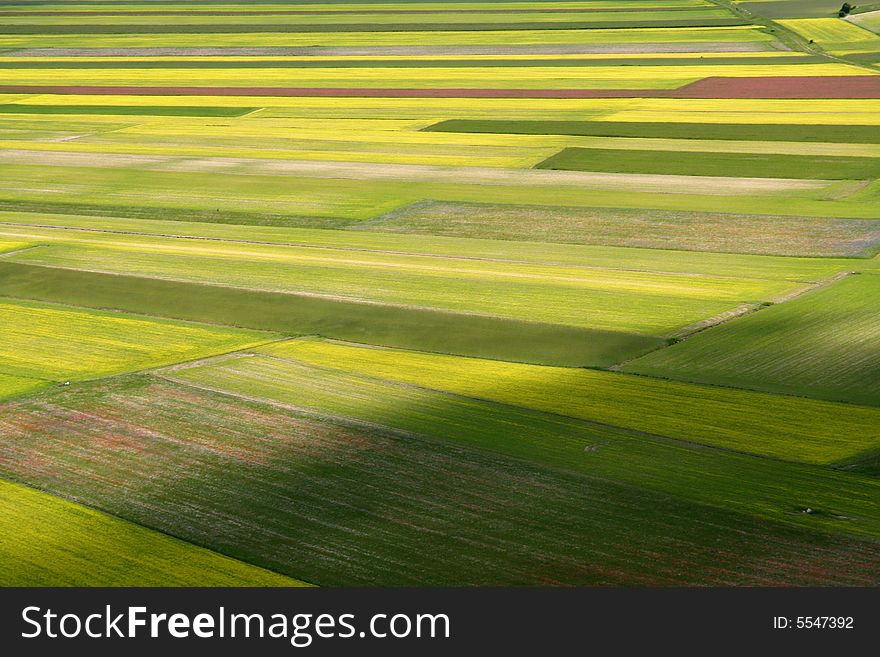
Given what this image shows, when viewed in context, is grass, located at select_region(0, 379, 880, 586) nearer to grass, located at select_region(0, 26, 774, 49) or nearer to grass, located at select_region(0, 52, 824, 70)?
grass, located at select_region(0, 52, 824, 70)

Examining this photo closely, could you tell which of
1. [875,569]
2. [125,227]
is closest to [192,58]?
[125,227]

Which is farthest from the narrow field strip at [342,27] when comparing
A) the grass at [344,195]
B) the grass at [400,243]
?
the grass at [400,243]

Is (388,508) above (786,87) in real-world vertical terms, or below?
above

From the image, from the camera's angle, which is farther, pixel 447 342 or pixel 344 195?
pixel 344 195

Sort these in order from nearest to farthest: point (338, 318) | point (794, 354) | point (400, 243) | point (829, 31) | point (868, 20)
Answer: point (794, 354), point (338, 318), point (400, 243), point (829, 31), point (868, 20)

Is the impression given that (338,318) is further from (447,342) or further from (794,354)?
(794,354)

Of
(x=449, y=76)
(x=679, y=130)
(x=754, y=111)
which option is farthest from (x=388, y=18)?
(x=679, y=130)
